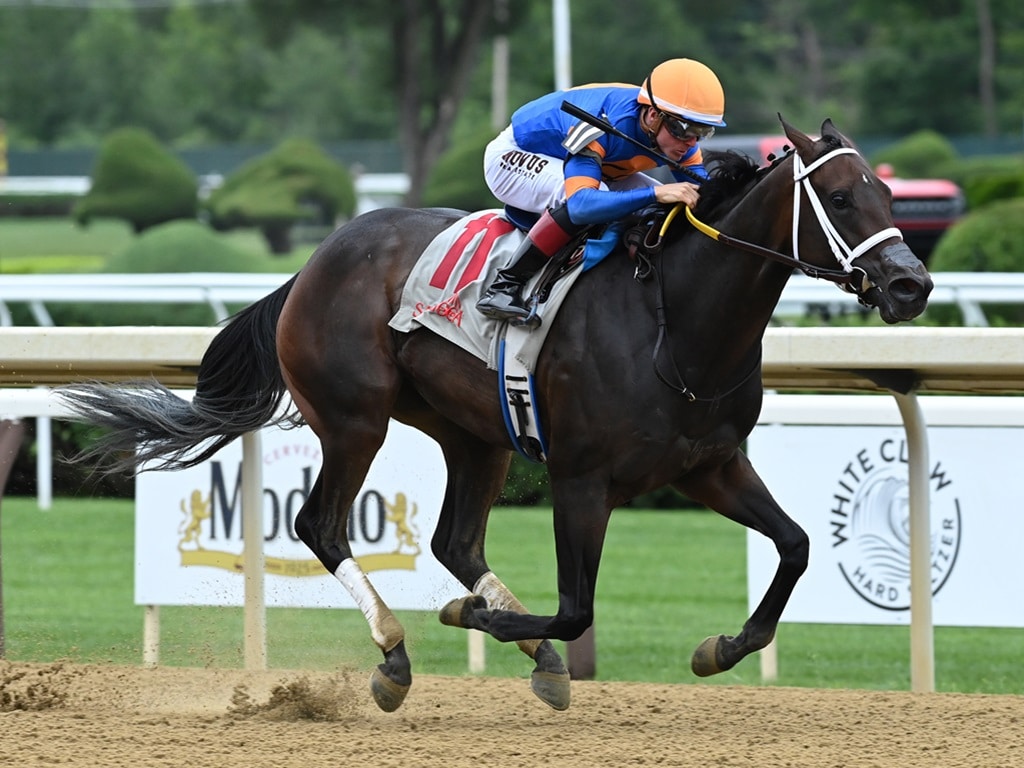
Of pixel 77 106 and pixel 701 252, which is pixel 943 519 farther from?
pixel 77 106

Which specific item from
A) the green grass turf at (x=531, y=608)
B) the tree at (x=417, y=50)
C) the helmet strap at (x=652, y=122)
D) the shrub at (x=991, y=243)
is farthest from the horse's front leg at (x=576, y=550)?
the tree at (x=417, y=50)

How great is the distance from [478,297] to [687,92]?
0.82 metres

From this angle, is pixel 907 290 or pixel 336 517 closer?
pixel 907 290

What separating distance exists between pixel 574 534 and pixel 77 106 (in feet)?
156

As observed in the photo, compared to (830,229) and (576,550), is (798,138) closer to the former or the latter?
(830,229)

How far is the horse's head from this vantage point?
12.7 feet

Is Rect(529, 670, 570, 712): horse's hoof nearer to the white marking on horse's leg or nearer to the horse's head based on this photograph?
the white marking on horse's leg

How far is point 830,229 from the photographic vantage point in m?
4.03

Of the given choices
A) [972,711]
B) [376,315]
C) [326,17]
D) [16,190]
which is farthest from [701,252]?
[16,190]

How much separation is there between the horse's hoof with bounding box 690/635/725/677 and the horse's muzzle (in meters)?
1.09

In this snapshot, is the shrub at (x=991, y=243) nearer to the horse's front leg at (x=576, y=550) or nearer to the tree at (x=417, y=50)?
the horse's front leg at (x=576, y=550)

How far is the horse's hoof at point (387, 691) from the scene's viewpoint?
4.70 metres

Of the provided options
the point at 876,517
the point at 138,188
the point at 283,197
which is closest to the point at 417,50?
the point at 283,197

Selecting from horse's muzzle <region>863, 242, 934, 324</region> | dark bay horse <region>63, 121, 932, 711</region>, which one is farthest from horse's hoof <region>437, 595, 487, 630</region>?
horse's muzzle <region>863, 242, 934, 324</region>
